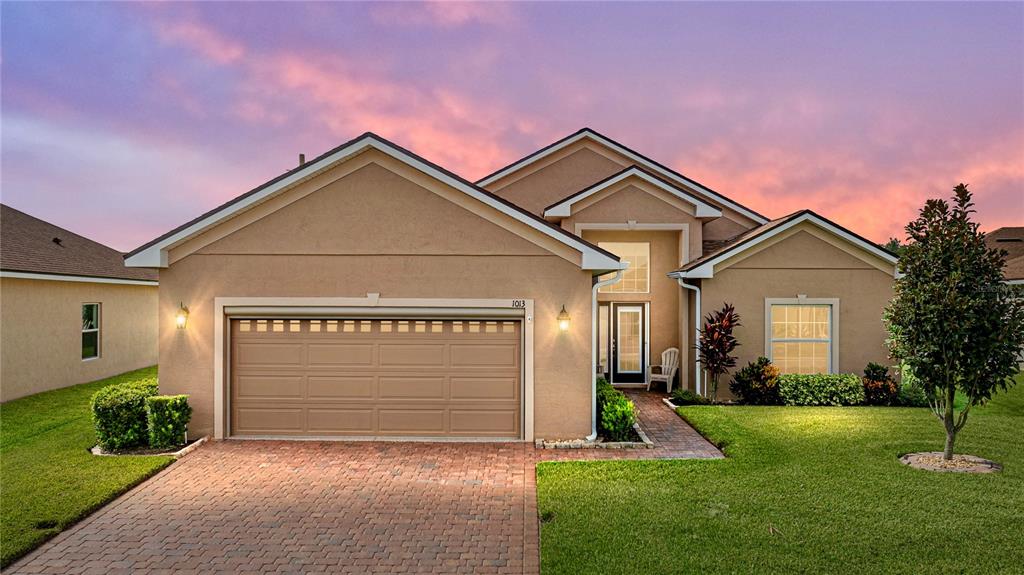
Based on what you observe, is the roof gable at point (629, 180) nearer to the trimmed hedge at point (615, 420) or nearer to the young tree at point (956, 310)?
the young tree at point (956, 310)

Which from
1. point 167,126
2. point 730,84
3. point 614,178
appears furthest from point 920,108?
point 167,126

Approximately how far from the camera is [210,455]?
895cm

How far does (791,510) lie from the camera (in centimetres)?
648

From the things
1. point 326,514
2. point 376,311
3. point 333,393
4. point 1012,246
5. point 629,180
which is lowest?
point 326,514

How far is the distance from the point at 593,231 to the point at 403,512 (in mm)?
11163

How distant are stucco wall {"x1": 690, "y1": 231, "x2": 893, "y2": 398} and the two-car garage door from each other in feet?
22.1

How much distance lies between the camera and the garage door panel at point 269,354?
9.90 meters

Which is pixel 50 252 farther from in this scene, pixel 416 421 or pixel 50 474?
pixel 416 421

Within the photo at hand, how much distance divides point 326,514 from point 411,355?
367 cm

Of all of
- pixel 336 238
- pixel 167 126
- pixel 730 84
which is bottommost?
pixel 336 238

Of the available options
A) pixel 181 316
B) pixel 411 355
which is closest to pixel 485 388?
pixel 411 355

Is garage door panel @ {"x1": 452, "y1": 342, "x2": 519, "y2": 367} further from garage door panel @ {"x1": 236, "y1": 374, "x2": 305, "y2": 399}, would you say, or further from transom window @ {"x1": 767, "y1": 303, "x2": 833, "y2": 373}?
transom window @ {"x1": 767, "y1": 303, "x2": 833, "y2": 373}

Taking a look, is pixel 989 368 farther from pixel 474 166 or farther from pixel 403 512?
pixel 474 166

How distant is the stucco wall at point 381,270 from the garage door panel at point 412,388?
1554mm
